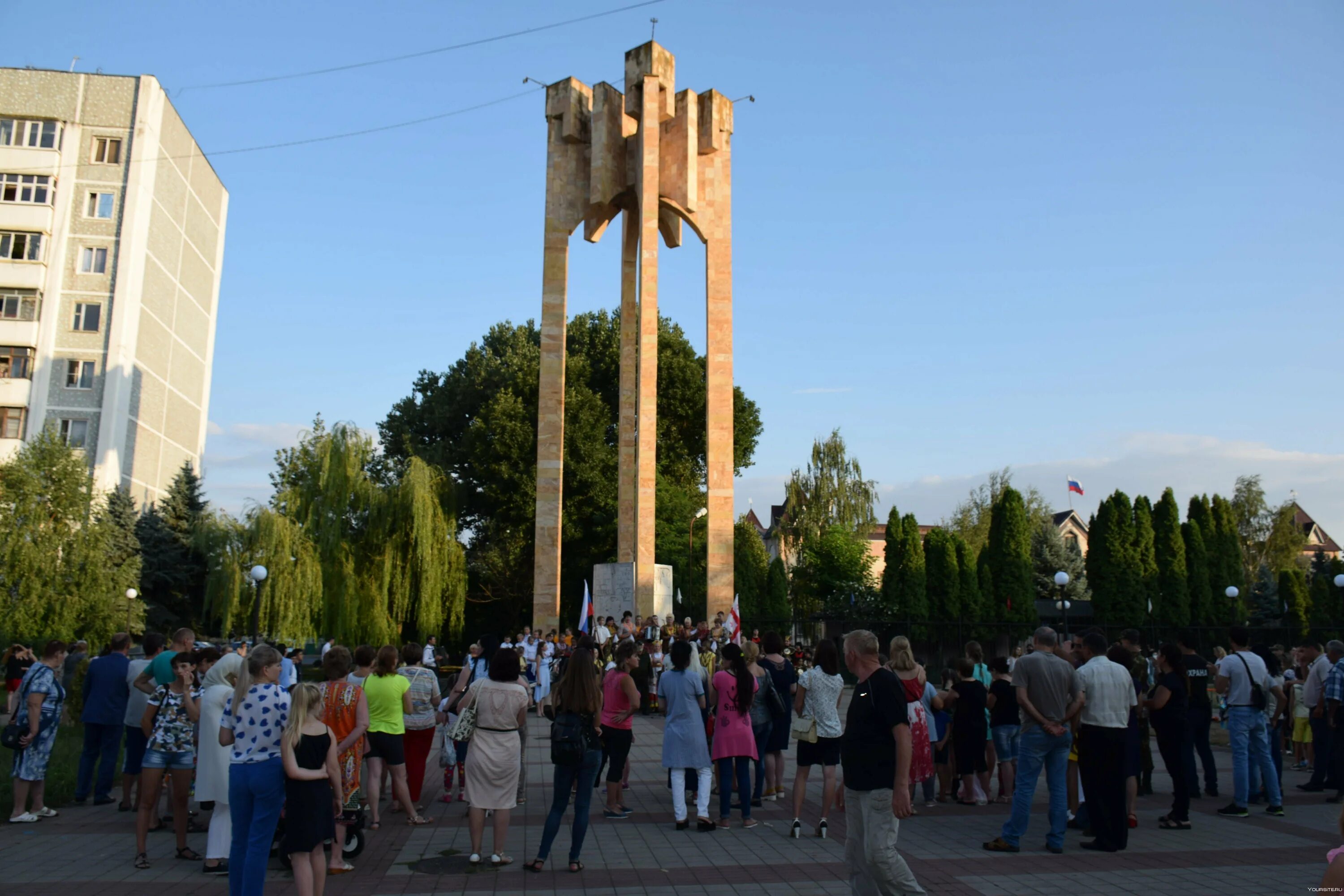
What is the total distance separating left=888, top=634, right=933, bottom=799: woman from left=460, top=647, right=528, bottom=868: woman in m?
3.40

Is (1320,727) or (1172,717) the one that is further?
(1320,727)

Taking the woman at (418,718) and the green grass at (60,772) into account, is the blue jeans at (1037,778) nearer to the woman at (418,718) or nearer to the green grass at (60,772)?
the woman at (418,718)

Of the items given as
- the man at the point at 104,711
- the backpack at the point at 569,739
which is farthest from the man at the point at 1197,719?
the man at the point at 104,711

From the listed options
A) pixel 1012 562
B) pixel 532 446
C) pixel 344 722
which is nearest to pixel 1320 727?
pixel 344 722

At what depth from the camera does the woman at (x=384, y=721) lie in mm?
8930

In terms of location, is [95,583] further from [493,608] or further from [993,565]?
[993,565]

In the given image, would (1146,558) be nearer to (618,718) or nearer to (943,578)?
(943,578)

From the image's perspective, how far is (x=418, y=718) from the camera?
9.63m

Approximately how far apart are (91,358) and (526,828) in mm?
36877

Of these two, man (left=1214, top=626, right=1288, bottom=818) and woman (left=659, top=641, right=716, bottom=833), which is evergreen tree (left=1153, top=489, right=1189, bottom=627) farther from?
woman (left=659, top=641, right=716, bottom=833)

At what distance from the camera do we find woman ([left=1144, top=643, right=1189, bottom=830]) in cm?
924

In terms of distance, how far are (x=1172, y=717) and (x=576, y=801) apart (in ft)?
19.5

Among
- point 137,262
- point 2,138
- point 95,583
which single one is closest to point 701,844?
point 95,583

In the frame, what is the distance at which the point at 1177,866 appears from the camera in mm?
7645
